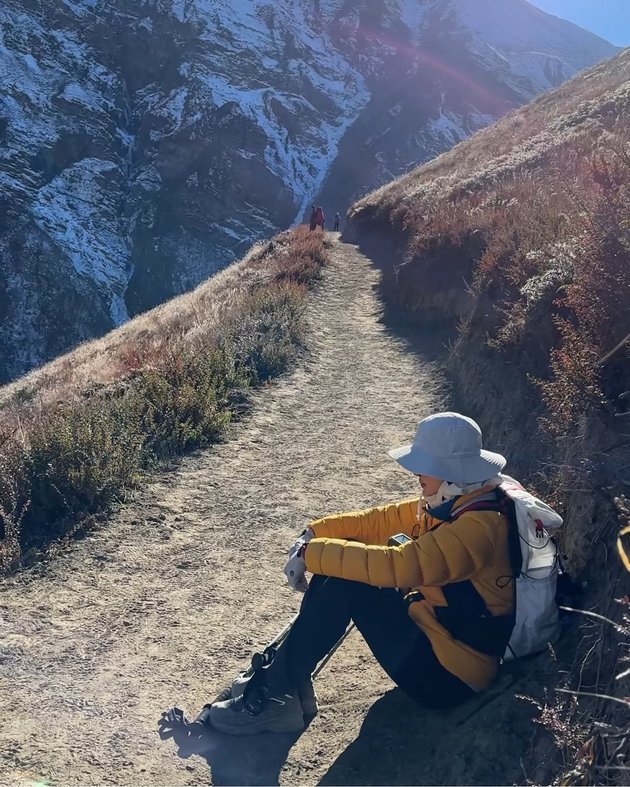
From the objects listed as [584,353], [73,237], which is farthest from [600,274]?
[73,237]

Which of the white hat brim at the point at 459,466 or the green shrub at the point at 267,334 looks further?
the green shrub at the point at 267,334

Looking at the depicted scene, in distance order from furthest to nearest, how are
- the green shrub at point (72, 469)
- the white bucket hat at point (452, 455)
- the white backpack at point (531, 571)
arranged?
the green shrub at point (72, 469), the white bucket hat at point (452, 455), the white backpack at point (531, 571)

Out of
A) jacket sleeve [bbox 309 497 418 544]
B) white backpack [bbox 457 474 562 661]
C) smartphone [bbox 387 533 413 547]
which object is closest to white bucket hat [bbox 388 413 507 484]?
white backpack [bbox 457 474 562 661]

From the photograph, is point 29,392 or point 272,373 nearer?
point 272,373

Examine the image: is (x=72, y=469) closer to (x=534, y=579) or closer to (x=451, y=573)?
(x=451, y=573)

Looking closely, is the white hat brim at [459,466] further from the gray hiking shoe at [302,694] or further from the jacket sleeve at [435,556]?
the gray hiking shoe at [302,694]

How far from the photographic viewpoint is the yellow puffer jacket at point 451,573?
2.80 metres

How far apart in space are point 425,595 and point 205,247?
67.6 m

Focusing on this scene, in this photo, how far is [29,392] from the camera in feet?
44.1

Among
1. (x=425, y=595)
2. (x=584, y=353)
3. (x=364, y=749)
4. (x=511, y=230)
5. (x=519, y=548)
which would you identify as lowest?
(x=364, y=749)

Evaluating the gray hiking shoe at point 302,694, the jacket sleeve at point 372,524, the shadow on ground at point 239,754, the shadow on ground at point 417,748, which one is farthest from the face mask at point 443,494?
the shadow on ground at point 239,754

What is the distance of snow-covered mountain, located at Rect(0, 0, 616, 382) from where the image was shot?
5962cm

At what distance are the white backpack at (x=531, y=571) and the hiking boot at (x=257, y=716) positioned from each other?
0.99 meters

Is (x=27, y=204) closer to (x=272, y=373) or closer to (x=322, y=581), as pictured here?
(x=272, y=373)
